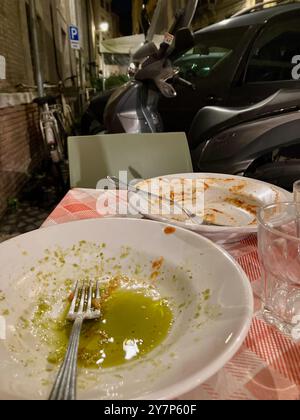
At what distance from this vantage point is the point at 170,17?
2332 millimetres

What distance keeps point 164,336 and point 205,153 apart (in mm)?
1765

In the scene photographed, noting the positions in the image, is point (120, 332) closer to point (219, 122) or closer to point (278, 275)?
point (278, 275)

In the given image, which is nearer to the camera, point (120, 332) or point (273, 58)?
point (120, 332)

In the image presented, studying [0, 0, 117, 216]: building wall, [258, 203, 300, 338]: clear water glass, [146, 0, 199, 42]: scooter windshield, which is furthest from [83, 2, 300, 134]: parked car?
[0, 0, 117, 216]: building wall

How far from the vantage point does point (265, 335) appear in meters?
0.48

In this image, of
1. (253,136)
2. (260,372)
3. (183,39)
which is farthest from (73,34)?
(260,372)

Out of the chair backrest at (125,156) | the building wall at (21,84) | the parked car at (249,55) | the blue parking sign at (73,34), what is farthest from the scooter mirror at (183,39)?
the blue parking sign at (73,34)

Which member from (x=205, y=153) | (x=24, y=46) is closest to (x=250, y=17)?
(x=205, y=153)

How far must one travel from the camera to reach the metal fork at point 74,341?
34 centimetres

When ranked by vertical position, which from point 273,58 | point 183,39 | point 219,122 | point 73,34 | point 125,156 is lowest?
point 125,156

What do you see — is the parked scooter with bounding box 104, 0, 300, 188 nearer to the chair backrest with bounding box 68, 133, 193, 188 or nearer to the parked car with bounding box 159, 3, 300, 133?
the parked car with bounding box 159, 3, 300, 133

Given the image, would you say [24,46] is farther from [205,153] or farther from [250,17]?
[205,153]

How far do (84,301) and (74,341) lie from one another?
11cm

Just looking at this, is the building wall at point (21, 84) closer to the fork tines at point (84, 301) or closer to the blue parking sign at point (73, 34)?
the blue parking sign at point (73, 34)
